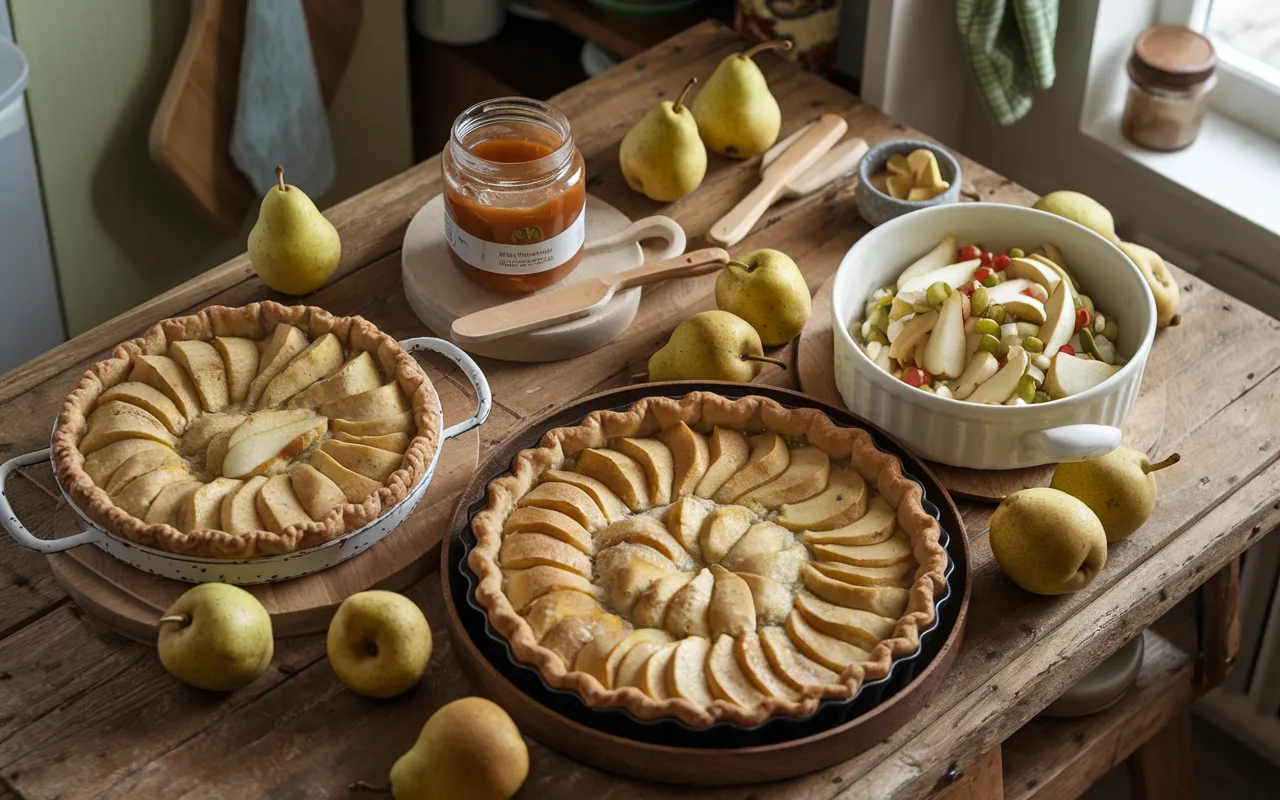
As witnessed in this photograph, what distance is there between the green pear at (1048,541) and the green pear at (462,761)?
0.57m

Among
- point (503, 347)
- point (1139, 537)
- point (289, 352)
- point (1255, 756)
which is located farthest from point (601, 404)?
point (1255, 756)

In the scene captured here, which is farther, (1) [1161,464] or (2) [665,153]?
(2) [665,153]

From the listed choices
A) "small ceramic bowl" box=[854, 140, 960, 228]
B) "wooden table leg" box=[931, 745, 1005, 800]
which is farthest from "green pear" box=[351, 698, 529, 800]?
"small ceramic bowl" box=[854, 140, 960, 228]

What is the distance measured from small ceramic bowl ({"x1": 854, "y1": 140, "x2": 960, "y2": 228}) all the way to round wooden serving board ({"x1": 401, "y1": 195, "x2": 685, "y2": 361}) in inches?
10.6

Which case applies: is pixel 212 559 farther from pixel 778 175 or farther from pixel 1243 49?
pixel 1243 49

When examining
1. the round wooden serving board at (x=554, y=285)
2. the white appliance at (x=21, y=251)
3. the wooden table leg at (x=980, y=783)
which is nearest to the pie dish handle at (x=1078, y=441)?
the wooden table leg at (x=980, y=783)

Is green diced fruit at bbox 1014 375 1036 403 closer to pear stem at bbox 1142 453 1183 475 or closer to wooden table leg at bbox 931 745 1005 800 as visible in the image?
pear stem at bbox 1142 453 1183 475

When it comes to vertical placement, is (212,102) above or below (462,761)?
below

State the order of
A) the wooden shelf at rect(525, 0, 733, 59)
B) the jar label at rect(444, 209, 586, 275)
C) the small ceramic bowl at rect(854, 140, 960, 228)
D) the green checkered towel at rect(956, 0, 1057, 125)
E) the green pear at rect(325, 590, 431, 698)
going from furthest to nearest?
the wooden shelf at rect(525, 0, 733, 59), the green checkered towel at rect(956, 0, 1057, 125), the small ceramic bowl at rect(854, 140, 960, 228), the jar label at rect(444, 209, 586, 275), the green pear at rect(325, 590, 431, 698)

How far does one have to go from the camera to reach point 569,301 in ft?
5.99

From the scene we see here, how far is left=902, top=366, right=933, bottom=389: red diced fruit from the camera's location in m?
1.66

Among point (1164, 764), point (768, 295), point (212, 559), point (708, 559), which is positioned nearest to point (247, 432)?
point (212, 559)

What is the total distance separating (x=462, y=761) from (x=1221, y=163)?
1.68 metres

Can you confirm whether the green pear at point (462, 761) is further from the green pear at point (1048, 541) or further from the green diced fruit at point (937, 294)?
the green diced fruit at point (937, 294)
